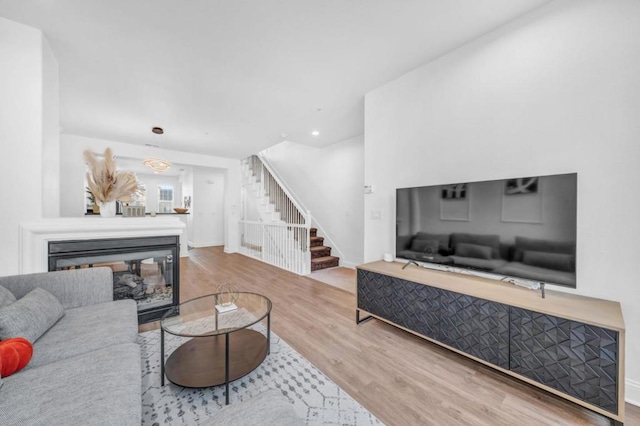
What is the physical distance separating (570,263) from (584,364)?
0.60 meters

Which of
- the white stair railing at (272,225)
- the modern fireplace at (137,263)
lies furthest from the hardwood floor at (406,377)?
the white stair railing at (272,225)

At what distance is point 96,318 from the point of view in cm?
173

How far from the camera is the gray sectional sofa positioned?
941mm

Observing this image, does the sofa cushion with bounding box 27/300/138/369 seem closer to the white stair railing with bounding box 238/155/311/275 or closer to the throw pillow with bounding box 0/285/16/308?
the throw pillow with bounding box 0/285/16/308

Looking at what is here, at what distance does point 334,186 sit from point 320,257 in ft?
5.23

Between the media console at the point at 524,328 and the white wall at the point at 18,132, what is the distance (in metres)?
3.16

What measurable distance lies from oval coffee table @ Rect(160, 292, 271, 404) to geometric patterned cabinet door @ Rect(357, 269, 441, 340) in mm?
1050

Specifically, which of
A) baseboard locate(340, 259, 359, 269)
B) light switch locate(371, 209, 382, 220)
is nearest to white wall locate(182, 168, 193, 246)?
baseboard locate(340, 259, 359, 269)

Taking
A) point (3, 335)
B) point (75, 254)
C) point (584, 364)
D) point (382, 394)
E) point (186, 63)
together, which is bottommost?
point (382, 394)

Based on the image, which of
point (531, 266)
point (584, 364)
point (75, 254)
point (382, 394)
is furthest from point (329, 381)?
point (75, 254)

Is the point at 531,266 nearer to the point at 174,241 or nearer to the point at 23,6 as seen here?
the point at 174,241

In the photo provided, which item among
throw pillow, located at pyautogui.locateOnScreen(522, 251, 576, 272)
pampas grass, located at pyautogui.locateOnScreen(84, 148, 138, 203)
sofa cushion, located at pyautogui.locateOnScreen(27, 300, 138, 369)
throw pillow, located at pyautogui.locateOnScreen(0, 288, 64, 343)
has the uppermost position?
pampas grass, located at pyautogui.locateOnScreen(84, 148, 138, 203)

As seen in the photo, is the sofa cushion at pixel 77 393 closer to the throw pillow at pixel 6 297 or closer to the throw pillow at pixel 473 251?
the throw pillow at pixel 6 297

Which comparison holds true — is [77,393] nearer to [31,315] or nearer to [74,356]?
[74,356]
